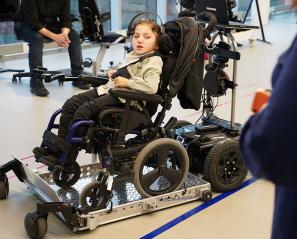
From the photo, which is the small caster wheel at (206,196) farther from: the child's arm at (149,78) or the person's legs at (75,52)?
the person's legs at (75,52)

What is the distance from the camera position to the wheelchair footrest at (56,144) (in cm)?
255

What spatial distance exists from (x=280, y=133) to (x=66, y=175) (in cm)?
199

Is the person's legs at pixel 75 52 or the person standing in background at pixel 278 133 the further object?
the person's legs at pixel 75 52

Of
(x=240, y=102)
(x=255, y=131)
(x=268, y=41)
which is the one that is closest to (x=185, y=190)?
(x=255, y=131)

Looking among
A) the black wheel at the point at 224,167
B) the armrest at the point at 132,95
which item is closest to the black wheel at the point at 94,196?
the armrest at the point at 132,95

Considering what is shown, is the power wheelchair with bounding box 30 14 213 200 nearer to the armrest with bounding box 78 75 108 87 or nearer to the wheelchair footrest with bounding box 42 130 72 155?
the wheelchair footrest with bounding box 42 130 72 155

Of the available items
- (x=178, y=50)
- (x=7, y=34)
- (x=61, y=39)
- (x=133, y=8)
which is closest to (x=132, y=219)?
(x=178, y=50)

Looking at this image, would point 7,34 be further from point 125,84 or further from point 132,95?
point 132,95

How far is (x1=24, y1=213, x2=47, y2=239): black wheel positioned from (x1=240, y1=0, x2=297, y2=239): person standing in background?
1665 millimetres

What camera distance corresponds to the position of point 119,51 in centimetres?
732

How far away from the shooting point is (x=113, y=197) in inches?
107

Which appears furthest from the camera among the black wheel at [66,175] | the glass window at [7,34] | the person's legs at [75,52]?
the glass window at [7,34]

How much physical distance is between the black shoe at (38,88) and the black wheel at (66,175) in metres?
2.37

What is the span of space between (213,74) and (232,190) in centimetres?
76
